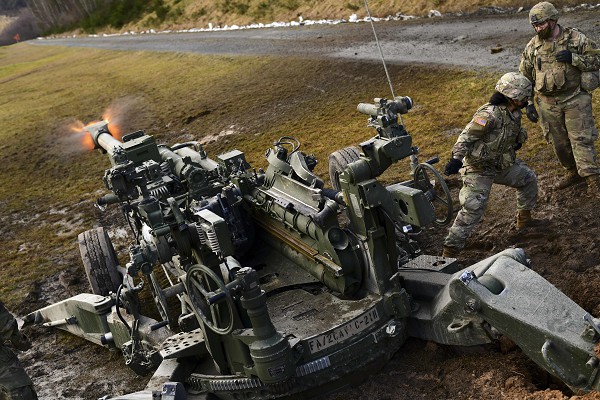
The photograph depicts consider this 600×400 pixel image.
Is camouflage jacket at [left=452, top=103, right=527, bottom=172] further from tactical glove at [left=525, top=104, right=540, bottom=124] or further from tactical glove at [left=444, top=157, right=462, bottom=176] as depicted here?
tactical glove at [left=525, top=104, right=540, bottom=124]

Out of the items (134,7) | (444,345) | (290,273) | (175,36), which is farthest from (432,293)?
(134,7)

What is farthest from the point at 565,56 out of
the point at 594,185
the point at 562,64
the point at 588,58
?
the point at 594,185

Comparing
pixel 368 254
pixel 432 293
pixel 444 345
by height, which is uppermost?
pixel 368 254

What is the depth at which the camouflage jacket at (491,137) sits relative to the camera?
7.81 metres

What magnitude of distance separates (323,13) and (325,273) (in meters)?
22.0

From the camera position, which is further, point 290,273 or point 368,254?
point 290,273

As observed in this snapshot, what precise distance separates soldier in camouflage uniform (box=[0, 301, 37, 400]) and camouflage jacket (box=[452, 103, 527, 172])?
14.7 ft

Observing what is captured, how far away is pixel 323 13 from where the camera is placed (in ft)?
92.1

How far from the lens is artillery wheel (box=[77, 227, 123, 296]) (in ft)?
31.7

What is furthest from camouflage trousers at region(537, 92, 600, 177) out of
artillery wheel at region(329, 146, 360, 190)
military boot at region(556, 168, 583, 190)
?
artillery wheel at region(329, 146, 360, 190)

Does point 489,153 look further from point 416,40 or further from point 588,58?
point 416,40

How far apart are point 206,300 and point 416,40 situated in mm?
14710

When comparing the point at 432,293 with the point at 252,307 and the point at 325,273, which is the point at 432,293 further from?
the point at 252,307

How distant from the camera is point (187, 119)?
19.0 m
